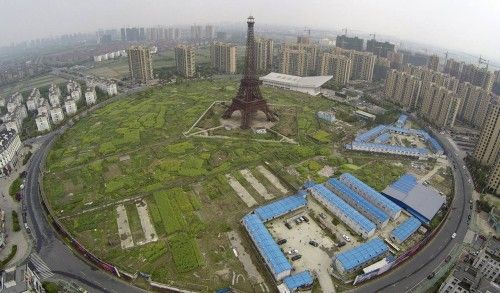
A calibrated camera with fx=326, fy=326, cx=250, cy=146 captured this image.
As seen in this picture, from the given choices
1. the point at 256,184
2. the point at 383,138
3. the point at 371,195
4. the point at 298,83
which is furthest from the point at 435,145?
the point at 298,83

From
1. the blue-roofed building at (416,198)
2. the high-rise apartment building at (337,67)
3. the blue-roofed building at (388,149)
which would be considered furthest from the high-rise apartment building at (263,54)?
the blue-roofed building at (416,198)

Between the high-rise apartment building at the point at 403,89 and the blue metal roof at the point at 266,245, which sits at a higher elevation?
the high-rise apartment building at the point at 403,89

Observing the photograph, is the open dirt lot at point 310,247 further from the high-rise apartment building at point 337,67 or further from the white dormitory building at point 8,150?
the high-rise apartment building at point 337,67

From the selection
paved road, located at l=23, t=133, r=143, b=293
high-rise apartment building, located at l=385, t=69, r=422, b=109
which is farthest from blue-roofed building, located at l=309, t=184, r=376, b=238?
high-rise apartment building, located at l=385, t=69, r=422, b=109

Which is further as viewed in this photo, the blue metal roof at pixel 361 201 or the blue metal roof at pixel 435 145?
the blue metal roof at pixel 435 145

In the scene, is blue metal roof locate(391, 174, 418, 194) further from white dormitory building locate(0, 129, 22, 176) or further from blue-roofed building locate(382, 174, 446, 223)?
white dormitory building locate(0, 129, 22, 176)

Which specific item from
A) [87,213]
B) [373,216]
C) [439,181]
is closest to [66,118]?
[87,213]

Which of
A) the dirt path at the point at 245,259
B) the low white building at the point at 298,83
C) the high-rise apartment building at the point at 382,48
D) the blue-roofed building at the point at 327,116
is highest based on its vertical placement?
the high-rise apartment building at the point at 382,48

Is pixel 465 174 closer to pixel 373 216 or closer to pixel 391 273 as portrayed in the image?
pixel 373 216
